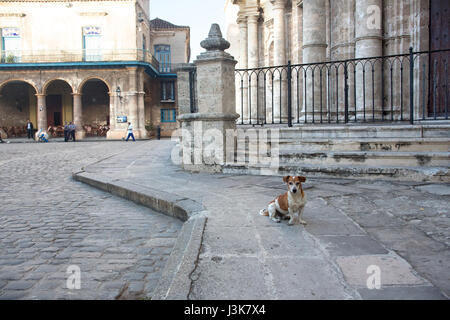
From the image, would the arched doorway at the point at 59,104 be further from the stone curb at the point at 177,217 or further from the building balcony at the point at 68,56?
the stone curb at the point at 177,217

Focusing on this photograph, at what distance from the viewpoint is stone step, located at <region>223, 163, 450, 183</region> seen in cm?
551

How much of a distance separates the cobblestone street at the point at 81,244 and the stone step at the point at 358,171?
91.5 inches

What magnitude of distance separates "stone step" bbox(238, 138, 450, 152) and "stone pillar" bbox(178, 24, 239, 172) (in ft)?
2.70

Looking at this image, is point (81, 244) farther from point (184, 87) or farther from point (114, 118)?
point (114, 118)

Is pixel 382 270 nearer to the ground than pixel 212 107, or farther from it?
nearer to the ground

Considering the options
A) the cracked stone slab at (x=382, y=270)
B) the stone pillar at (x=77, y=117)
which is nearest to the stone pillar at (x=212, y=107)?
the cracked stone slab at (x=382, y=270)

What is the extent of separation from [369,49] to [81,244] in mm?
7271

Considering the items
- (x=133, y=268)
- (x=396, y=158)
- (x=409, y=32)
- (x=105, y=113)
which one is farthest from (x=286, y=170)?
(x=105, y=113)

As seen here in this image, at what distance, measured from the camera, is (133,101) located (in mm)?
29438

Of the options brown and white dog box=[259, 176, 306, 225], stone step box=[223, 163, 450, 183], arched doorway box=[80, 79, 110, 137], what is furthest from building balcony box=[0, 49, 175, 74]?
brown and white dog box=[259, 176, 306, 225]

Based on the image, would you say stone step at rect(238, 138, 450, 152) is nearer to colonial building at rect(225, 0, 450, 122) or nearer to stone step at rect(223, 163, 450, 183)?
stone step at rect(223, 163, 450, 183)

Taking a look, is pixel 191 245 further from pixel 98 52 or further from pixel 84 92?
pixel 84 92

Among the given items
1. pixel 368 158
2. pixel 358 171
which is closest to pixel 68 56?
pixel 368 158

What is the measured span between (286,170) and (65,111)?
31.7 metres
